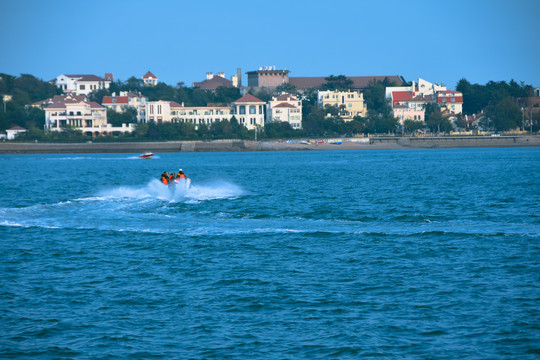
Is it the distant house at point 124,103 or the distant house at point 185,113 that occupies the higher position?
the distant house at point 124,103

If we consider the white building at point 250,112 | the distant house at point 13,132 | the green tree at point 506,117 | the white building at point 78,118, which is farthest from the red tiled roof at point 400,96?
the distant house at point 13,132

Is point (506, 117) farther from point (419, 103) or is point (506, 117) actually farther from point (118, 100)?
point (118, 100)

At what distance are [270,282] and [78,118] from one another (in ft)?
511

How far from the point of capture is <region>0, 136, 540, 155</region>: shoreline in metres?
159

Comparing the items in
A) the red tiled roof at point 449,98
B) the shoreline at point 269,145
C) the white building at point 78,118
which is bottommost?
the shoreline at point 269,145

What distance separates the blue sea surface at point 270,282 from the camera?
1603cm

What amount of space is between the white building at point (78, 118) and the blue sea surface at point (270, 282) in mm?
132514

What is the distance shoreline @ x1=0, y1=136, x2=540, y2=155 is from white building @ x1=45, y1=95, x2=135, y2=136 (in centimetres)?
1005

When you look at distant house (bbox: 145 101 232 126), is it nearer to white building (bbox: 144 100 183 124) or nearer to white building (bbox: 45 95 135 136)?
white building (bbox: 144 100 183 124)

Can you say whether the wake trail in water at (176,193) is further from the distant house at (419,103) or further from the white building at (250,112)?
the distant house at (419,103)

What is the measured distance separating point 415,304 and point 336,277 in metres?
3.72

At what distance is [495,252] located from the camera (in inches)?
997

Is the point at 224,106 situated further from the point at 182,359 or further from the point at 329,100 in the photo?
the point at 182,359

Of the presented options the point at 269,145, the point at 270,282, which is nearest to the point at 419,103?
the point at 269,145
